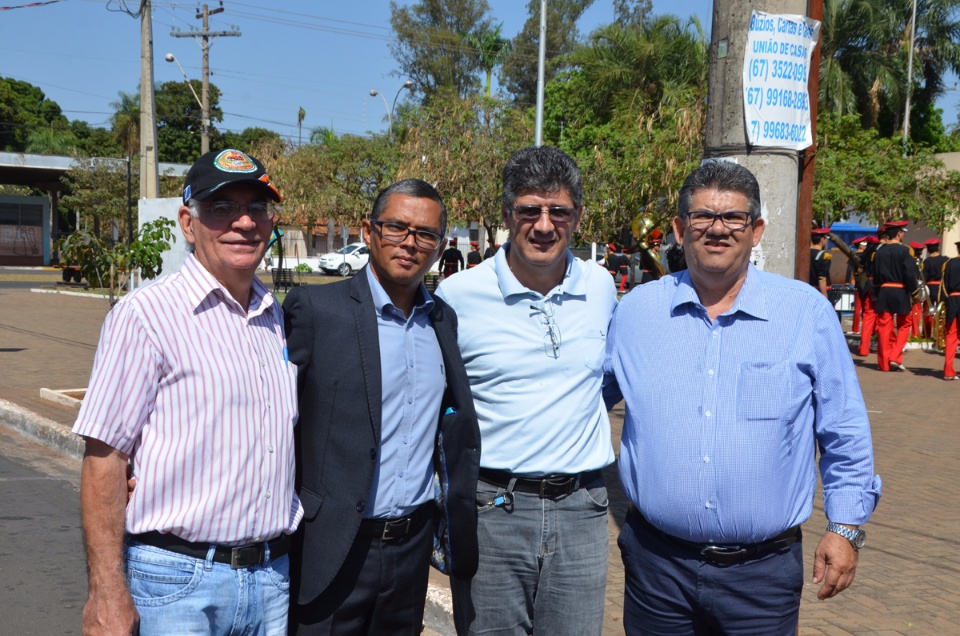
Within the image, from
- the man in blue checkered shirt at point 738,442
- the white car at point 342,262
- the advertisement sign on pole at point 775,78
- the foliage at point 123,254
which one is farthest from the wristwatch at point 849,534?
the white car at point 342,262

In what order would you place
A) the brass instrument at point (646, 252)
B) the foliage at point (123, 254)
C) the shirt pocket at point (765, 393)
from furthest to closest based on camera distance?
the foliage at point (123, 254) < the brass instrument at point (646, 252) < the shirt pocket at point (765, 393)

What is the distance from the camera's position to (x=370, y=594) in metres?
2.79

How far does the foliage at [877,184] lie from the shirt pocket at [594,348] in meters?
21.9

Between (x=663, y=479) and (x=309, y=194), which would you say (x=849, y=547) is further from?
(x=309, y=194)

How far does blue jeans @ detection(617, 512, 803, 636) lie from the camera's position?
2.84 metres

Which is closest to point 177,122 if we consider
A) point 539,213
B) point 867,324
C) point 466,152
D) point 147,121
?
point 466,152

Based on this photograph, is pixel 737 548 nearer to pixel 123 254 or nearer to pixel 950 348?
pixel 123 254

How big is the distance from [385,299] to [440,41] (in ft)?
172

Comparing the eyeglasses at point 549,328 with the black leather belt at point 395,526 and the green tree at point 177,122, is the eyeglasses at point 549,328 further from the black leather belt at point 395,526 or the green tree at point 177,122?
the green tree at point 177,122

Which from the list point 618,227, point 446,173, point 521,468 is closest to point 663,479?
point 521,468

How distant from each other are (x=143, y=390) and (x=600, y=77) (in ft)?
124

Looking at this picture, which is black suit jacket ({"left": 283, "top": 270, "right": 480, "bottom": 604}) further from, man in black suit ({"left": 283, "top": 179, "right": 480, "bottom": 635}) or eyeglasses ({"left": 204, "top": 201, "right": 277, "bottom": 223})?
eyeglasses ({"left": 204, "top": 201, "right": 277, "bottom": 223})

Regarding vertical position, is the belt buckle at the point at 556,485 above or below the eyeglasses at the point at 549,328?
below

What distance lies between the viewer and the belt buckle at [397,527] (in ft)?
9.18
